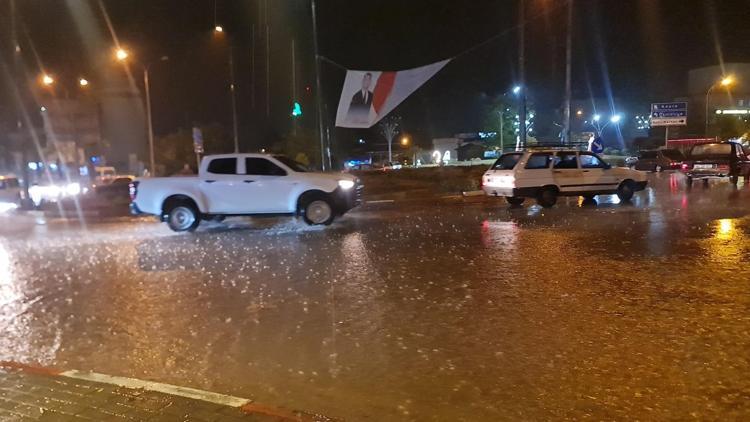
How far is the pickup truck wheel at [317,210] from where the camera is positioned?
1434 centimetres

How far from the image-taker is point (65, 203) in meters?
26.1

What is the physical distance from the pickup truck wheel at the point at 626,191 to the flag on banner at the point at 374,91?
7.15 m

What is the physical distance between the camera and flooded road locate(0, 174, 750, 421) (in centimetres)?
443

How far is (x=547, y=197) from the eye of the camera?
16.8 meters

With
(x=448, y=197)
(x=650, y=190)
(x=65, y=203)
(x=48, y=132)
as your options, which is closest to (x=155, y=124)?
(x=48, y=132)

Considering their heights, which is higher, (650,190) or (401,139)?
(401,139)

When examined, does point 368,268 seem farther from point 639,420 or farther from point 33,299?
point 639,420

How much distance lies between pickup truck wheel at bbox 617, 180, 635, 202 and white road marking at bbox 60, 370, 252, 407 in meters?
15.8

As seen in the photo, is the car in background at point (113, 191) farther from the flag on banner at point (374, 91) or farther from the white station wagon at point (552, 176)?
the white station wagon at point (552, 176)

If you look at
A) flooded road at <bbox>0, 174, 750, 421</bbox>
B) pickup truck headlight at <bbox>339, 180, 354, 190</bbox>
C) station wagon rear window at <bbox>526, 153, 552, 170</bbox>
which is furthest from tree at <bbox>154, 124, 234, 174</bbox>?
flooded road at <bbox>0, 174, 750, 421</bbox>

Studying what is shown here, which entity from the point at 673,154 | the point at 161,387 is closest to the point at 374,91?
the point at 161,387

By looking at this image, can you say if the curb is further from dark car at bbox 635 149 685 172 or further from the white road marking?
dark car at bbox 635 149 685 172

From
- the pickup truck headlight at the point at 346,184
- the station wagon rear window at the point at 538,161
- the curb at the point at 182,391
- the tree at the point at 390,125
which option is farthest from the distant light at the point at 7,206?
the tree at the point at 390,125

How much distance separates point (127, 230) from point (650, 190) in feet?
59.4
